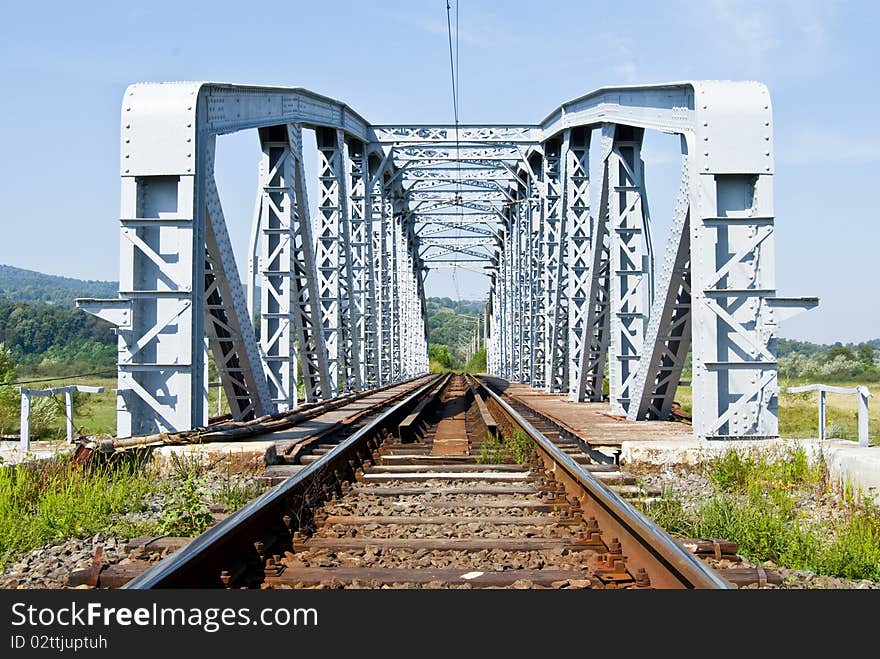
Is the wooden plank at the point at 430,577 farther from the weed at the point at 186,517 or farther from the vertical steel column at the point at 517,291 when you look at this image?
the vertical steel column at the point at 517,291

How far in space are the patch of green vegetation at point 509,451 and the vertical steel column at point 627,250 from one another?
5217mm

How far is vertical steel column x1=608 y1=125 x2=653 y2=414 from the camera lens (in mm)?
14734

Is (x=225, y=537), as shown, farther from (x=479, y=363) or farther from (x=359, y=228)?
(x=479, y=363)

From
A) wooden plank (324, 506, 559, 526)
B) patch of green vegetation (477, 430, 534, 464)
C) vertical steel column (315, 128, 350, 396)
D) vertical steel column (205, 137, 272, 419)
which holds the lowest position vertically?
patch of green vegetation (477, 430, 534, 464)

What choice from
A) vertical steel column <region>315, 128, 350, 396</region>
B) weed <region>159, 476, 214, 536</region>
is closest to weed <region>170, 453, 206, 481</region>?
weed <region>159, 476, 214, 536</region>

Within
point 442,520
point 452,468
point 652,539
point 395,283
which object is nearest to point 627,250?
point 452,468

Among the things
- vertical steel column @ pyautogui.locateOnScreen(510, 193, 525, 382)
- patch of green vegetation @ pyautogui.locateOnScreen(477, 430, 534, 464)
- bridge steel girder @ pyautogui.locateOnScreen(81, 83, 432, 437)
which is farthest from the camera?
vertical steel column @ pyautogui.locateOnScreen(510, 193, 525, 382)

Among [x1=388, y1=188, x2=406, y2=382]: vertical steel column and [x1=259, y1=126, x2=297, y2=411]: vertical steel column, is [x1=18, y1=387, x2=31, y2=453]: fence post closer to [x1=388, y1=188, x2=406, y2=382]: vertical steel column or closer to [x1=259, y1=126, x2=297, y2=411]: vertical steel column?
[x1=259, y1=126, x2=297, y2=411]: vertical steel column

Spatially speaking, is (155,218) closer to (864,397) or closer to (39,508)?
(39,508)

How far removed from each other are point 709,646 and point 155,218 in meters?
7.77

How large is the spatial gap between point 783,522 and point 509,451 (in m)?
3.90

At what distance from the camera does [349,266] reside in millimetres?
22906

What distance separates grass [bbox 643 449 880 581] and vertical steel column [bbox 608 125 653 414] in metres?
7.72

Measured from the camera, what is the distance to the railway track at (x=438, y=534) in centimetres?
406
